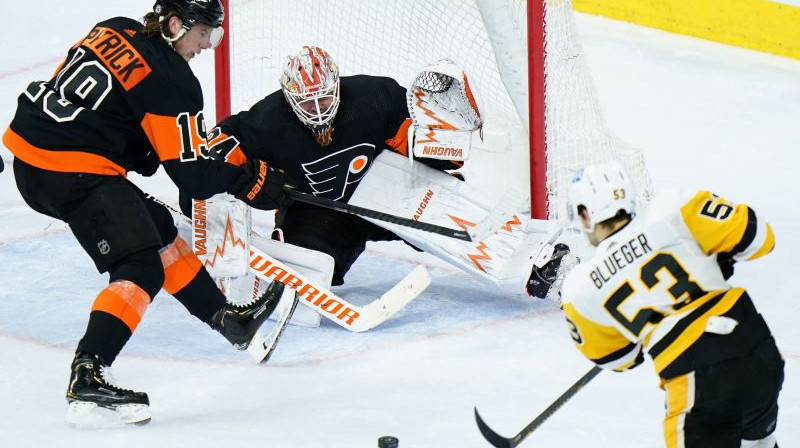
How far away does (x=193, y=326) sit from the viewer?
4023 millimetres

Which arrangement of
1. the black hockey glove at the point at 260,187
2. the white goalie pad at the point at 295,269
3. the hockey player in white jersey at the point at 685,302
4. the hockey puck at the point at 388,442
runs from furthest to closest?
the white goalie pad at the point at 295,269, the black hockey glove at the point at 260,187, the hockey puck at the point at 388,442, the hockey player in white jersey at the point at 685,302

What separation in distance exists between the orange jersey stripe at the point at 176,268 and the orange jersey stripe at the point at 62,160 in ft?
0.86

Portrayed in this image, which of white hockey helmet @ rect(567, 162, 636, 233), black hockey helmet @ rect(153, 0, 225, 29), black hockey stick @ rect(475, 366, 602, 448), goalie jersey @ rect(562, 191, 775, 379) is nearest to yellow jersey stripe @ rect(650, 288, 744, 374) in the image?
goalie jersey @ rect(562, 191, 775, 379)

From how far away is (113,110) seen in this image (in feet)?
10.9

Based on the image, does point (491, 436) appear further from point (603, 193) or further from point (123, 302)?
point (123, 302)

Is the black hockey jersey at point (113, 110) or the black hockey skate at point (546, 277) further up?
the black hockey jersey at point (113, 110)

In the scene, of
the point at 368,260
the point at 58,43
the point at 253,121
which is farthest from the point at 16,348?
the point at 58,43

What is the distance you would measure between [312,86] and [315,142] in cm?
22

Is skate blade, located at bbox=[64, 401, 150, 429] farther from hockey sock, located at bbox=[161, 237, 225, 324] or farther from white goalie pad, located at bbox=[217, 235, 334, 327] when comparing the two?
white goalie pad, located at bbox=[217, 235, 334, 327]

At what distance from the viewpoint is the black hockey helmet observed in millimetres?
3312

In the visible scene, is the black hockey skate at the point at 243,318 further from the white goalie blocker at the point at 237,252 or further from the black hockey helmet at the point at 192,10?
the black hockey helmet at the point at 192,10

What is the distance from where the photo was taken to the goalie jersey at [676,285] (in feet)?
8.37

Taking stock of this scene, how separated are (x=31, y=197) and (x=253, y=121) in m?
0.83

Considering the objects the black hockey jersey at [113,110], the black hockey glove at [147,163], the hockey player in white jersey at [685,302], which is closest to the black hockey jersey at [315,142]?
the black hockey glove at [147,163]
